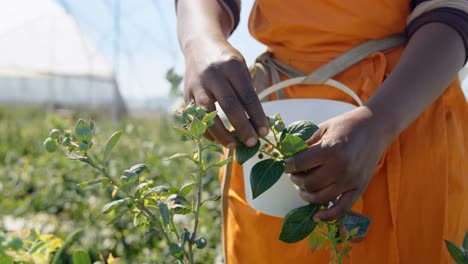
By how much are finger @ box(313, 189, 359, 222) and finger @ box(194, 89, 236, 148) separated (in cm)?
13

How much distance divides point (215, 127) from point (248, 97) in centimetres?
6

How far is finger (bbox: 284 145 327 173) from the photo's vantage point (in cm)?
66

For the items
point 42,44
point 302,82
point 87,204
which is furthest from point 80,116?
point 42,44

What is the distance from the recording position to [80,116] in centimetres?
391

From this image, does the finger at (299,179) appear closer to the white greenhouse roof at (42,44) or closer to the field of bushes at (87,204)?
the field of bushes at (87,204)

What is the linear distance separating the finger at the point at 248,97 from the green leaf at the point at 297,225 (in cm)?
10

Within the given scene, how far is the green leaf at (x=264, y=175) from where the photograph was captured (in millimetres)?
645

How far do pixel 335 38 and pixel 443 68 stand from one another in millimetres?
198

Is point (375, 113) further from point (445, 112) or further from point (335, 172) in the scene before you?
point (445, 112)

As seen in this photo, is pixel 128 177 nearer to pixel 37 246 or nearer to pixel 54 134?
pixel 54 134

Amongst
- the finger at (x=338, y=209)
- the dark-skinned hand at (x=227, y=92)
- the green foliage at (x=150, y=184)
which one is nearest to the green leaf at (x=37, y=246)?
the green foliage at (x=150, y=184)

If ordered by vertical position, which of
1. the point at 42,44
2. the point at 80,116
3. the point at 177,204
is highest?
the point at 177,204

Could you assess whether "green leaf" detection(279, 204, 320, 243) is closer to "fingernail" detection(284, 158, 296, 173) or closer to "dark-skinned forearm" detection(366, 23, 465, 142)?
"fingernail" detection(284, 158, 296, 173)

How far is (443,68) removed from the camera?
0.82m
